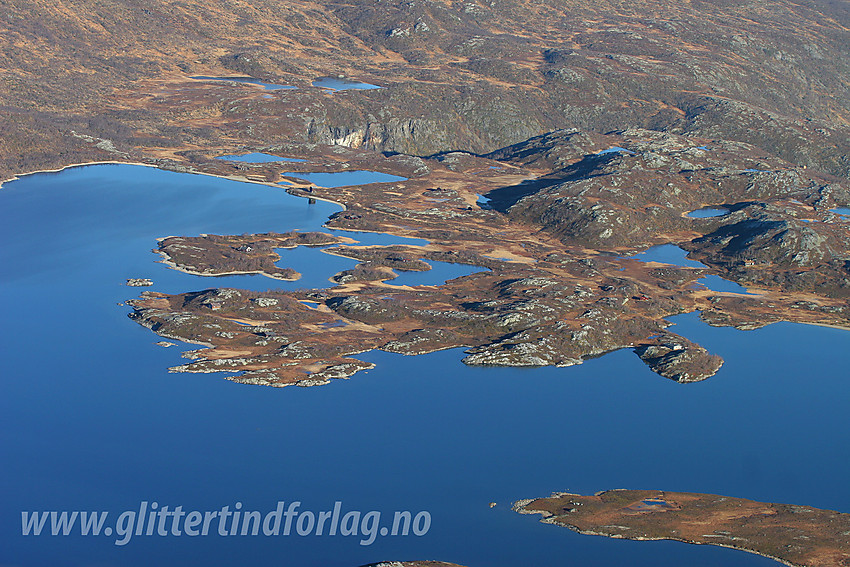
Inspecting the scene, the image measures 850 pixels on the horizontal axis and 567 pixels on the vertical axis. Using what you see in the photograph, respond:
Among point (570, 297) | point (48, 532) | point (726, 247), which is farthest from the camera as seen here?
point (726, 247)

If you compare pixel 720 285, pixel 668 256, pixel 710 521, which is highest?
pixel 710 521

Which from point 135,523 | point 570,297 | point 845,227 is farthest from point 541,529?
point 845,227

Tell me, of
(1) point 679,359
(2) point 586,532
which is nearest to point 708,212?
(1) point 679,359

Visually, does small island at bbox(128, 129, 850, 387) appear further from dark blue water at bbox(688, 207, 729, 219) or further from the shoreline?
the shoreline

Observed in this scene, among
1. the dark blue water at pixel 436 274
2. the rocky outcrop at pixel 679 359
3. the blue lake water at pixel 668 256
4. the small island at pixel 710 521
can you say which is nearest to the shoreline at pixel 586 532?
the small island at pixel 710 521

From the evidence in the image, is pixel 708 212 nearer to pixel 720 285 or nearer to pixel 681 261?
pixel 681 261

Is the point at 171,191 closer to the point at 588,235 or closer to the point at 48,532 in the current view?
the point at 588,235

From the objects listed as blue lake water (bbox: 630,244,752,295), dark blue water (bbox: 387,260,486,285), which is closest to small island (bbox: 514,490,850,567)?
dark blue water (bbox: 387,260,486,285)

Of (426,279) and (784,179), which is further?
(784,179)
